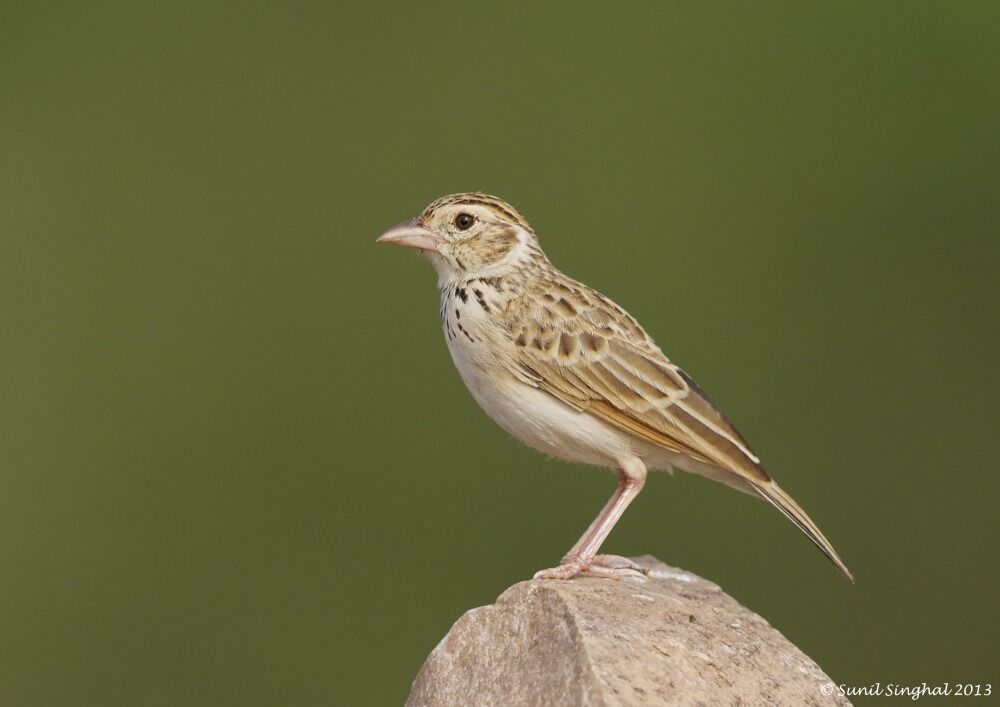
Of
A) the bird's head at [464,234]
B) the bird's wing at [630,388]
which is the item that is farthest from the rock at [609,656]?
the bird's head at [464,234]

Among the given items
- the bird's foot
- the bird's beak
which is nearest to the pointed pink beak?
the bird's beak

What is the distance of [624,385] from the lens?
224 inches

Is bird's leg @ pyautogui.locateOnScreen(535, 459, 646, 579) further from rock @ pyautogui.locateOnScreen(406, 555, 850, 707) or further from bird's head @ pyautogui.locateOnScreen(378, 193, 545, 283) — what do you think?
bird's head @ pyautogui.locateOnScreen(378, 193, 545, 283)

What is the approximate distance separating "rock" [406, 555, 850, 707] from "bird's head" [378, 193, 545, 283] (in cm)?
145

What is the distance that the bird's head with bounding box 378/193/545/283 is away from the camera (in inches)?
236

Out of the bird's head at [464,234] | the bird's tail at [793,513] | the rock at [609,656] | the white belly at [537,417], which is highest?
the bird's head at [464,234]

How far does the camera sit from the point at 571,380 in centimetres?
568

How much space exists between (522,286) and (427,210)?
1.76ft

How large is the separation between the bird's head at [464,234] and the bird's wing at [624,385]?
303 millimetres

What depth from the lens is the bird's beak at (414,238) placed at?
5980 mm

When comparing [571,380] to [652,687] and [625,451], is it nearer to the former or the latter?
[625,451]

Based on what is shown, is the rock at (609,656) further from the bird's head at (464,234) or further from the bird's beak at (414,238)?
the bird's beak at (414,238)

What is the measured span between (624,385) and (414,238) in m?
1.13

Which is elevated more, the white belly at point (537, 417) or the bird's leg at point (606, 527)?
the white belly at point (537, 417)
